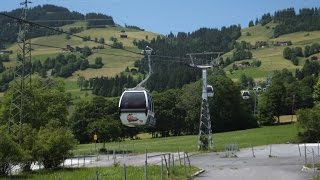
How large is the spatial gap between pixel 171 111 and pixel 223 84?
634 inches

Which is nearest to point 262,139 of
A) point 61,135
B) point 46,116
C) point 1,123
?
point 46,116

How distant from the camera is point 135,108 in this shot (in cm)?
3578

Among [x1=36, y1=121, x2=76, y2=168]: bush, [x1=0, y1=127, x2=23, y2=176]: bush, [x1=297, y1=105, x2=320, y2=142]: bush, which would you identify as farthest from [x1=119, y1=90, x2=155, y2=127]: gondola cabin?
[x1=297, y1=105, x2=320, y2=142]: bush

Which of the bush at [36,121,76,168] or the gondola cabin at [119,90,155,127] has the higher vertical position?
the gondola cabin at [119,90,155,127]

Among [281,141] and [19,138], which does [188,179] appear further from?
[281,141]

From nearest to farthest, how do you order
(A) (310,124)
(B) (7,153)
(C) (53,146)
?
(B) (7,153) < (C) (53,146) < (A) (310,124)

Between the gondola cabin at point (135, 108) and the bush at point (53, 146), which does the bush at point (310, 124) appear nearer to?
the bush at point (53, 146)

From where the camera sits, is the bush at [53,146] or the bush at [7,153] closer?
the bush at [7,153]

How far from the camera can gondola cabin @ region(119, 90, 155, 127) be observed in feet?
117

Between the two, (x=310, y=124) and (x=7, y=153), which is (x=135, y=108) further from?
(x=310, y=124)

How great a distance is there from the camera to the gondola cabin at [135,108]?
35.7 metres

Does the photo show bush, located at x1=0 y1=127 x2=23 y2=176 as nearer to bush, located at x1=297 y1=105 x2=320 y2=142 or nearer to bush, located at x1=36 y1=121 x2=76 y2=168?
bush, located at x1=36 y1=121 x2=76 y2=168

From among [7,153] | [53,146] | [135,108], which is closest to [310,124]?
[53,146]

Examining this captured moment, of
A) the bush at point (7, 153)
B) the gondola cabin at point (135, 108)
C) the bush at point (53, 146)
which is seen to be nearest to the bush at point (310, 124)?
the bush at point (53, 146)
